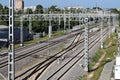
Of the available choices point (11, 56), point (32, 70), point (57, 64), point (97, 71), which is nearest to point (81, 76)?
point (97, 71)

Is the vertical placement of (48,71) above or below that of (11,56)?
below

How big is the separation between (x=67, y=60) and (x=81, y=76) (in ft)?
30.7

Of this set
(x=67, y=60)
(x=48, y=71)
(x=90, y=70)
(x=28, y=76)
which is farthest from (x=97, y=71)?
(x=67, y=60)

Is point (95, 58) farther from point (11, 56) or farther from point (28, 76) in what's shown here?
point (11, 56)

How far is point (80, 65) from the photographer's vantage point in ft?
103

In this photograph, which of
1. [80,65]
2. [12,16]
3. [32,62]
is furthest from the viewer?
[32,62]

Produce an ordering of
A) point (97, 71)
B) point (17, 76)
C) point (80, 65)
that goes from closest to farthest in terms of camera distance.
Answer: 1. point (17, 76)
2. point (97, 71)
3. point (80, 65)

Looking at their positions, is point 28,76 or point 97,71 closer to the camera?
point 28,76

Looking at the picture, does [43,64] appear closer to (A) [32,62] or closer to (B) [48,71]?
(A) [32,62]

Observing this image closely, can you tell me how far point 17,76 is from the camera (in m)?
25.4

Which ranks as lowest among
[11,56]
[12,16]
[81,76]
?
[81,76]

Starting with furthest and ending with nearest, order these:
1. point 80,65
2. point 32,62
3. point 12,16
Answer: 1. point 32,62
2. point 80,65
3. point 12,16

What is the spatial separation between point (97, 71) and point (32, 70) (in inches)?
199

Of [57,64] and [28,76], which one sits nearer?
[28,76]
